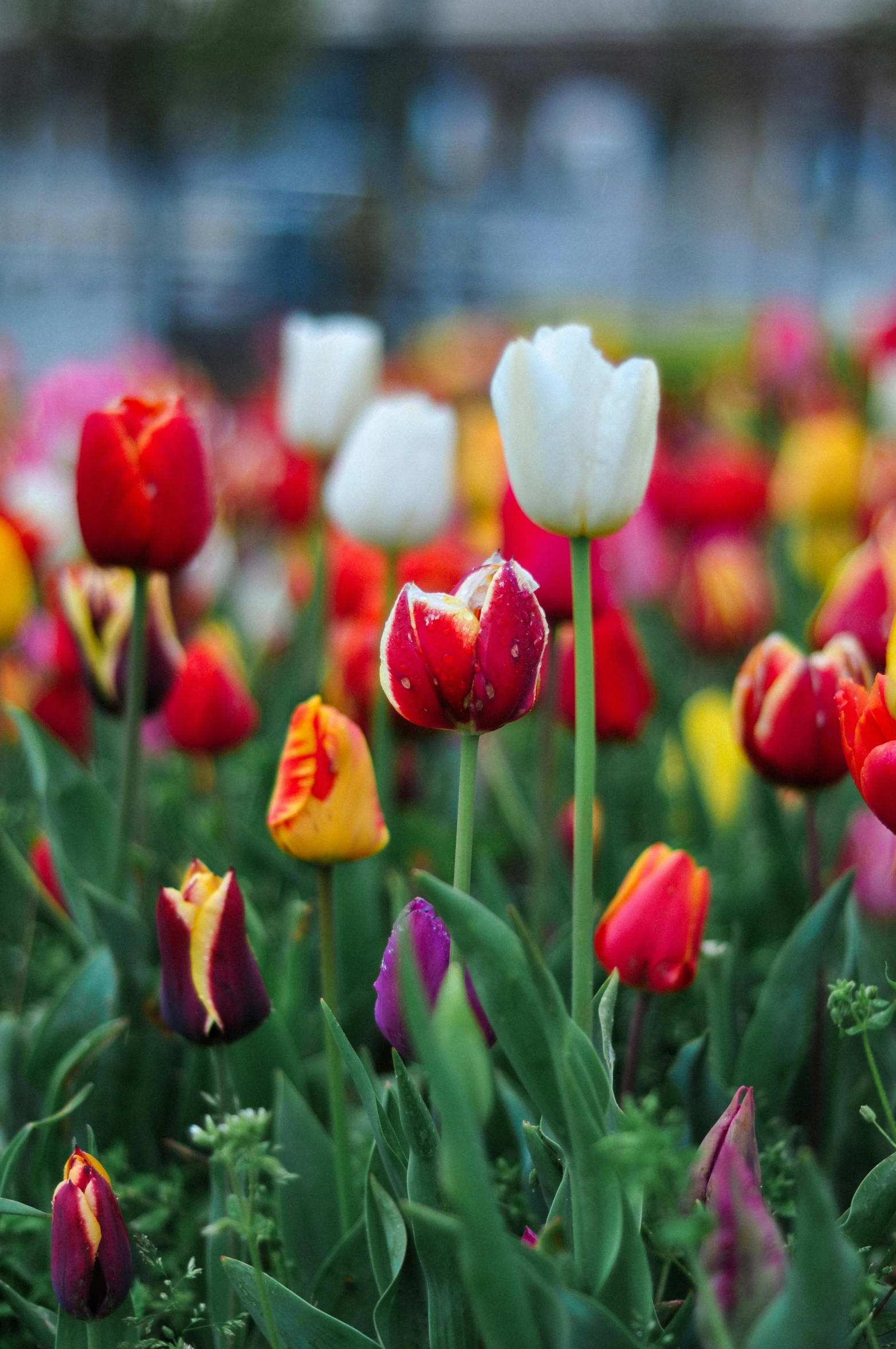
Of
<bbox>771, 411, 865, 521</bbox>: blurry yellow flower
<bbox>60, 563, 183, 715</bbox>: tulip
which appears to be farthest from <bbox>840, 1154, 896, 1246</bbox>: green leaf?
<bbox>771, 411, 865, 521</bbox>: blurry yellow flower

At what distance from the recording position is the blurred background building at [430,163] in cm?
876

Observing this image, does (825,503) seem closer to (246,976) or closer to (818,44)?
(246,976)

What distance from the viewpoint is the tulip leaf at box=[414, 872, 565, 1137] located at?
60 centimetres

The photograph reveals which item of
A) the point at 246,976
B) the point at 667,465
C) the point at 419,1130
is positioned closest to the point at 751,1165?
the point at 419,1130

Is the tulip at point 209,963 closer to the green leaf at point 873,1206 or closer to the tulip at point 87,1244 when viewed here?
the tulip at point 87,1244

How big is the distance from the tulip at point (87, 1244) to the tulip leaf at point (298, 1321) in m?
0.06

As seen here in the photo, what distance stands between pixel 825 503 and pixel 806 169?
69.7 ft

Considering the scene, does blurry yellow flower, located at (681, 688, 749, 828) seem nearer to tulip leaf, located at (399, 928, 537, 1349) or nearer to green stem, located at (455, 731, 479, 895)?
green stem, located at (455, 731, 479, 895)

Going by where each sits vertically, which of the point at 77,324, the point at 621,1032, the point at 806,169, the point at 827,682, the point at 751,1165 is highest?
the point at 806,169

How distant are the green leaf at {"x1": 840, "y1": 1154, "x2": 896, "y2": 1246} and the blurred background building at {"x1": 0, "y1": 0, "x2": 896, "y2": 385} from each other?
4.89 m

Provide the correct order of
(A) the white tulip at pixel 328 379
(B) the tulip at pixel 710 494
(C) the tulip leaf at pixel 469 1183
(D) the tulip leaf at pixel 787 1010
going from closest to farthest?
1. (C) the tulip leaf at pixel 469 1183
2. (D) the tulip leaf at pixel 787 1010
3. (A) the white tulip at pixel 328 379
4. (B) the tulip at pixel 710 494

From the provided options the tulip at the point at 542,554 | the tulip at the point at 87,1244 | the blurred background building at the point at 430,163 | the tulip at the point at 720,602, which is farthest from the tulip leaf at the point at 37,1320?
the blurred background building at the point at 430,163

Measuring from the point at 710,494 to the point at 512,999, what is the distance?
1.67 m

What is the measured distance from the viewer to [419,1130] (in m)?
0.64
